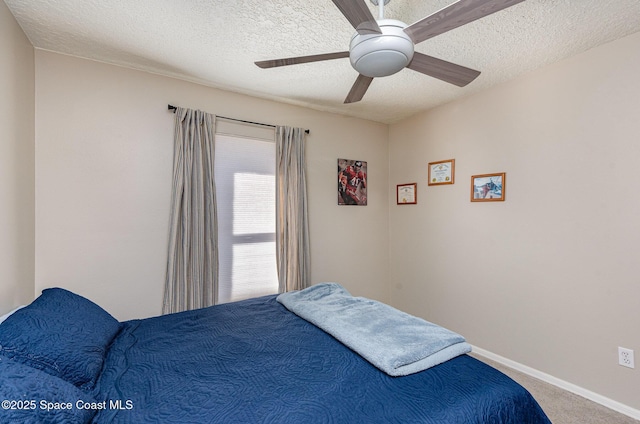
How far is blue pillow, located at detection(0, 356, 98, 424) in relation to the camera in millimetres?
790

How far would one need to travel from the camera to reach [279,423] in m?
0.97

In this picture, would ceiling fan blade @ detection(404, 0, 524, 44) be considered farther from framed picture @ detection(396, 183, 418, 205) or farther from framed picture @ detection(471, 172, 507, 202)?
framed picture @ detection(396, 183, 418, 205)

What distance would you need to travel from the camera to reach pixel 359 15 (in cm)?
124

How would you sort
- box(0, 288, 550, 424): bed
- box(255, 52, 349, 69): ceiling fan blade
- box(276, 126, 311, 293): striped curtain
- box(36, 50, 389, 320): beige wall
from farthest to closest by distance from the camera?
box(276, 126, 311, 293): striped curtain, box(36, 50, 389, 320): beige wall, box(255, 52, 349, 69): ceiling fan blade, box(0, 288, 550, 424): bed

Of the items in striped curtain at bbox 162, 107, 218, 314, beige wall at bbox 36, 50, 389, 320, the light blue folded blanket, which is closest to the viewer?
the light blue folded blanket

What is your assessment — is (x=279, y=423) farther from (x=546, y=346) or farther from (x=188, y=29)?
(x=546, y=346)

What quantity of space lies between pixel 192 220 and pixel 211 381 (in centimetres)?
163

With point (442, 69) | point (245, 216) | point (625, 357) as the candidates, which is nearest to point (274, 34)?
point (442, 69)

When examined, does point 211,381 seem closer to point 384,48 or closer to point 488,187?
point 384,48

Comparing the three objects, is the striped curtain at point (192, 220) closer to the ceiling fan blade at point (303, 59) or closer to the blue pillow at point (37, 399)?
the ceiling fan blade at point (303, 59)

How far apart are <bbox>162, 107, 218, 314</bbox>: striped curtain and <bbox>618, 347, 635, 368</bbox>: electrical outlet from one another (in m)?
3.15

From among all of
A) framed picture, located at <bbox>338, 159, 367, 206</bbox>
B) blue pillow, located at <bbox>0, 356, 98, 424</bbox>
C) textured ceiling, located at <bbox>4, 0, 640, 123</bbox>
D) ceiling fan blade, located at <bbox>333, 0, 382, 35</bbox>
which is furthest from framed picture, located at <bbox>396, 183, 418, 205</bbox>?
blue pillow, located at <bbox>0, 356, 98, 424</bbox>

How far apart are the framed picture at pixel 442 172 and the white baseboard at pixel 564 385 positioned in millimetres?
1772

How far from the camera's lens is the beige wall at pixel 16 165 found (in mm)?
1620
